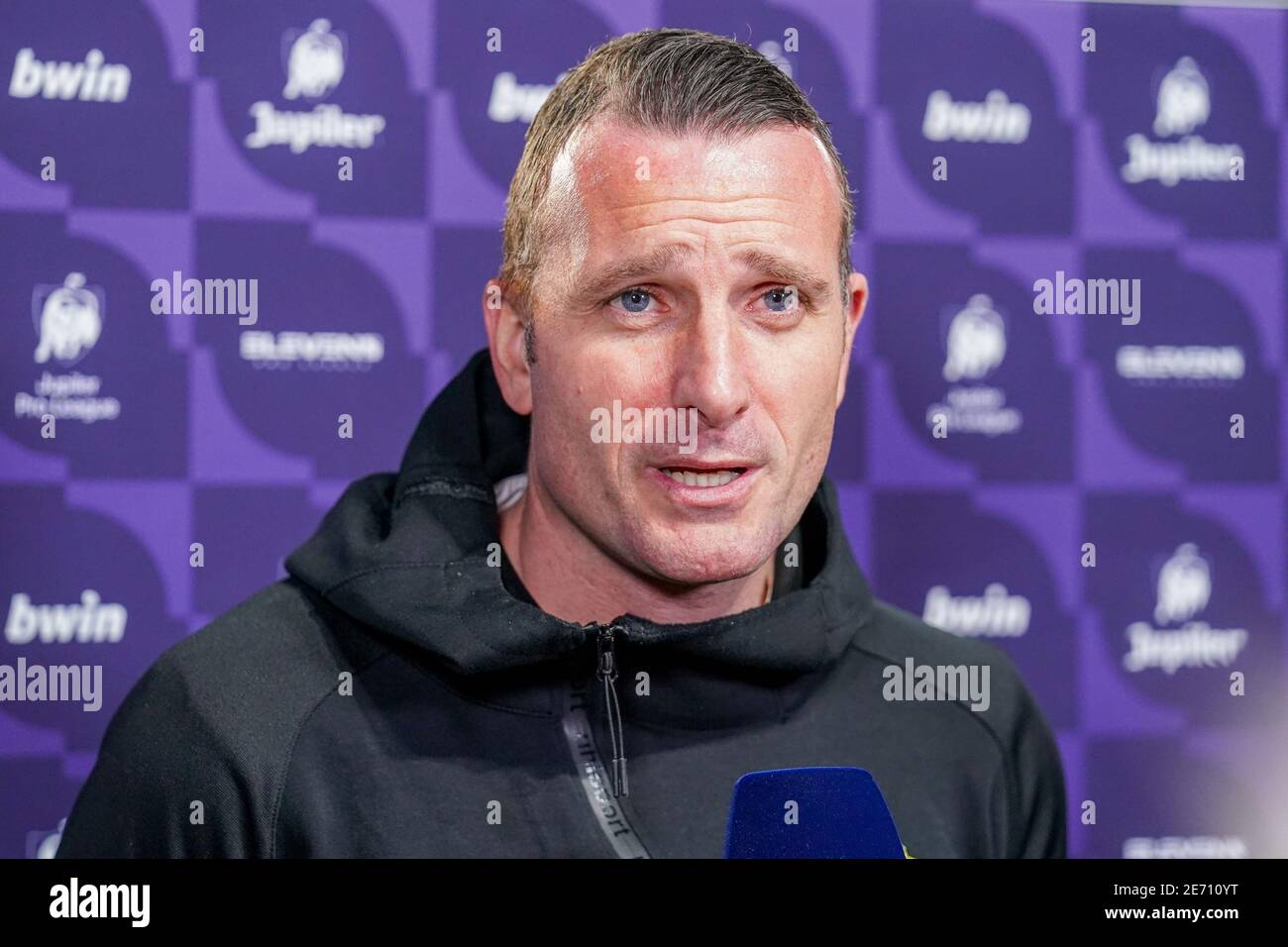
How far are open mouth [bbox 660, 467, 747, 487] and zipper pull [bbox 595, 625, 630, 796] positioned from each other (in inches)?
6.0

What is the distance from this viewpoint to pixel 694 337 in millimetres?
1064

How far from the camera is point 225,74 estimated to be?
4.73ft

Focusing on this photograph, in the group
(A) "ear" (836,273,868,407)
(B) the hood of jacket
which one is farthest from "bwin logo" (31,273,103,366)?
(A) "ear" (836,273,868,407)

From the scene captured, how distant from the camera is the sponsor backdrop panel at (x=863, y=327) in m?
1.42

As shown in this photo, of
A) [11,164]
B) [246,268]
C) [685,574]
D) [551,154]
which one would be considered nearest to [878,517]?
[685,574]

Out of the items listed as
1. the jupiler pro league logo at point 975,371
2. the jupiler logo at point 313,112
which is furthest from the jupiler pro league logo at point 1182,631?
the jupiler logo at point 313,112

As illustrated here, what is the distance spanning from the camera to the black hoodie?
3.46ft

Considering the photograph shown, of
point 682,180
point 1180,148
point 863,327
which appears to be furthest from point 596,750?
point 1180,148

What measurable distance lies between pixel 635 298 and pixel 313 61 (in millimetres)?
631

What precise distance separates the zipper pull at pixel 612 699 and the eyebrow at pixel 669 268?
0.31m

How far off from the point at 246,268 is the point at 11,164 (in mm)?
294

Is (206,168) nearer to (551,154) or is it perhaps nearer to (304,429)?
(304,429)
